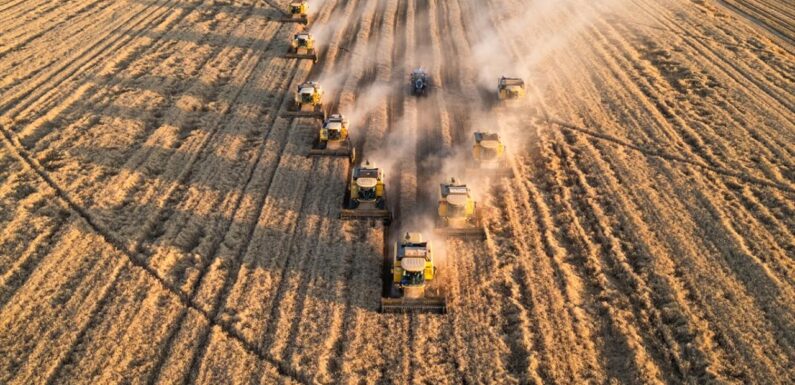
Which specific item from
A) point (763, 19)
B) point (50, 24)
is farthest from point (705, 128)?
point (50, 24)

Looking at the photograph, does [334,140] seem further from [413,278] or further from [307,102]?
[413,278]

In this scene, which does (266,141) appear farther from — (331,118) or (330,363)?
(330,363)

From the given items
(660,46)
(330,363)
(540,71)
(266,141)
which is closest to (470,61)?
(540,71)

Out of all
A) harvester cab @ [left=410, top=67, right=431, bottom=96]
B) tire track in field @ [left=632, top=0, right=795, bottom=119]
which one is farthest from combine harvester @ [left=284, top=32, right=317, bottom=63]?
tire track in field @ [left=632, top=0, right=795, bottom=119]

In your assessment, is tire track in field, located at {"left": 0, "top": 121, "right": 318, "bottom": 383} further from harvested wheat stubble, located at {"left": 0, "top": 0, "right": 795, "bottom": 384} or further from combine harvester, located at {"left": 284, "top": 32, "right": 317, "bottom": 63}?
combine harvester, located at {"left": 284, "top": 32, "right": 317, "bottom": 63}

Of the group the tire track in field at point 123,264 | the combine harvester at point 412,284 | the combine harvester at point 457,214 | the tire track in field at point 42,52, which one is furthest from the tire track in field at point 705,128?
the tire track in field at point 42,52

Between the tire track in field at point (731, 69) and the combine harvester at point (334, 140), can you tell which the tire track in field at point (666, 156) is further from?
the combine harvester at point (334, 140)
